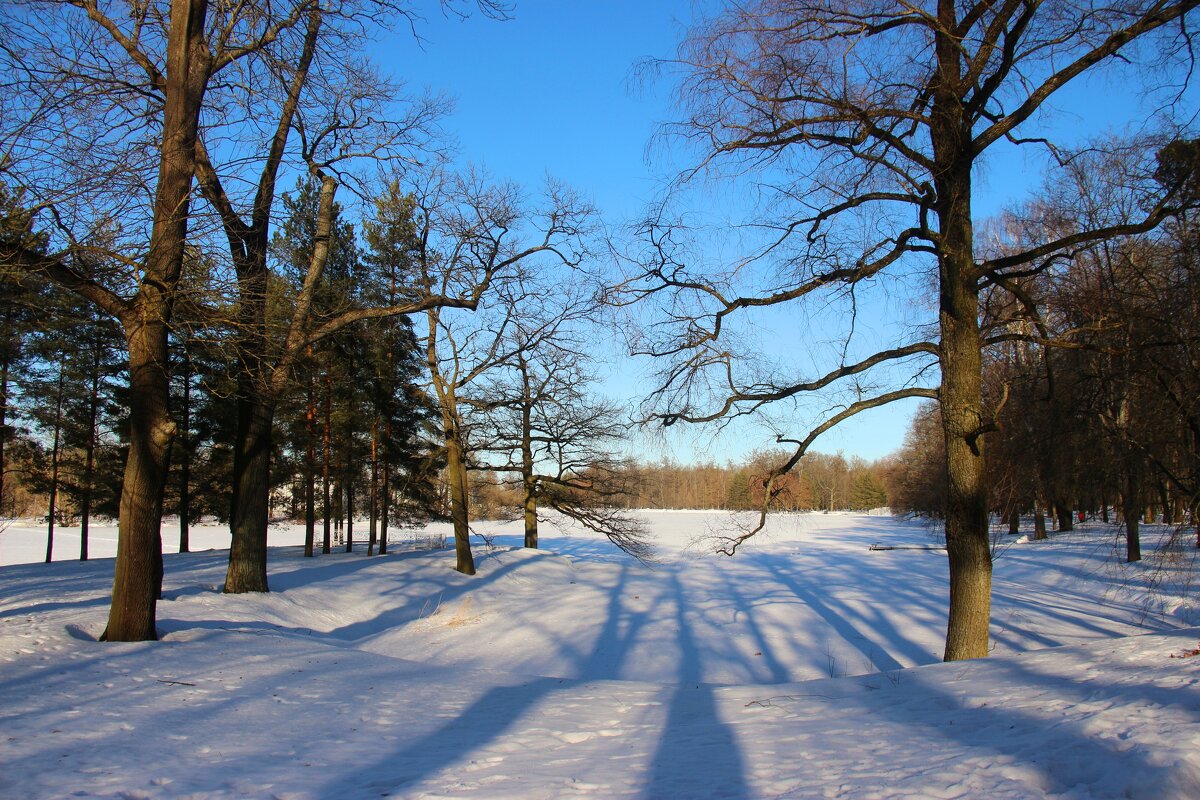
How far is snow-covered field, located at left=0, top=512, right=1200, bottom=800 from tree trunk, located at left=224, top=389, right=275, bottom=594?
2.05ft

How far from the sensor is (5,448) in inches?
968

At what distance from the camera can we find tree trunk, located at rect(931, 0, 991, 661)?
729cm

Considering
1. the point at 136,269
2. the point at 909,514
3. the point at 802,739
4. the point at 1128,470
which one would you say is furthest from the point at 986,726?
the point at 909,514

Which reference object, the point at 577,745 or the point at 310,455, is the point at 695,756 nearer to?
the point at 577,745

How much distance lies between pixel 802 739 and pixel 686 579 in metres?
17.0

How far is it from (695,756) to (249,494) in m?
A: 10.8

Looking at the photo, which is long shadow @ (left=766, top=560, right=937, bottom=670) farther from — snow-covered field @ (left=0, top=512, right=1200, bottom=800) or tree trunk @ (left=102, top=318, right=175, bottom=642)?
tree trunk @ (left=102, top=318, right=175, bottom=642)

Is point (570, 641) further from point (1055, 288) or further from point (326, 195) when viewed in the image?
point (1055, 288)

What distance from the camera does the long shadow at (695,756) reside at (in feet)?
12.2

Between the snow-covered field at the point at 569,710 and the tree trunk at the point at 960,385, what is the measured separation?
72 cm

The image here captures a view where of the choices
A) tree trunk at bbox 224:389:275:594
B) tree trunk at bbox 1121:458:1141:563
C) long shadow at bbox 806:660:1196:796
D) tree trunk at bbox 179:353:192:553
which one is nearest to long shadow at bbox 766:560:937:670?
tree trunk at bbox 1121:458:1141:563

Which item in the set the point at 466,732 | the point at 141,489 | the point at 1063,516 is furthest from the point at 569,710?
the point at 1063,516

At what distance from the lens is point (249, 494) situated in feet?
41.7

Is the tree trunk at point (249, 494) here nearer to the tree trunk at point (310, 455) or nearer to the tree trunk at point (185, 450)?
the tree trunk at point (310, 455)
